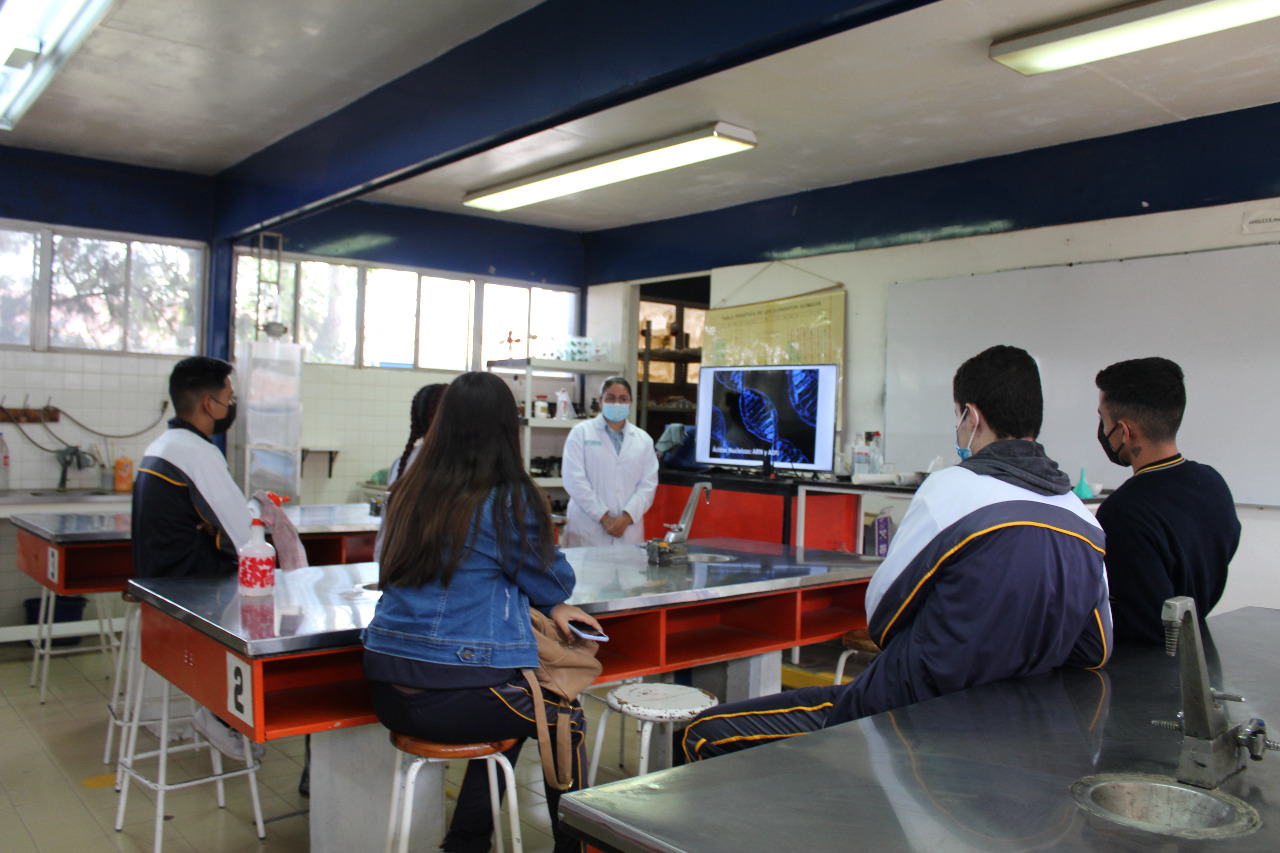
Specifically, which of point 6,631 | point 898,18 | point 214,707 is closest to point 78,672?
point 6,631

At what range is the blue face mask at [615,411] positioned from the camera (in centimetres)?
553

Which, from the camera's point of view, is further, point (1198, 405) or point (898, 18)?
point (1198, 405)

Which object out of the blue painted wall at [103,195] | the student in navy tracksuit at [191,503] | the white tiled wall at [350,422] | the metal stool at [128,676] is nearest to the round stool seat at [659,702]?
the student in navy tracksuit at [191,503]

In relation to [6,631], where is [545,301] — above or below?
above

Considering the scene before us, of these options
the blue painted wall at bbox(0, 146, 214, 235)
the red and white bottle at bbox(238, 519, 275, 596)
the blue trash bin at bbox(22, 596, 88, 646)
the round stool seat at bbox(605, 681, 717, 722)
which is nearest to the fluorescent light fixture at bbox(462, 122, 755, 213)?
the blue painted wall at bbox(0, 146, 214, 235)

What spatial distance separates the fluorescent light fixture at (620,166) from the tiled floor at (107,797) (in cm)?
313

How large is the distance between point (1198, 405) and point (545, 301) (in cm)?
530

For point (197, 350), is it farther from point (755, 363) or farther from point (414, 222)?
point (755, 363)

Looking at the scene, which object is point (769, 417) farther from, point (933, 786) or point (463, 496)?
point (933, 786)

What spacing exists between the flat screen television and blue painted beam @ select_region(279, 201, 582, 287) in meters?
2.24

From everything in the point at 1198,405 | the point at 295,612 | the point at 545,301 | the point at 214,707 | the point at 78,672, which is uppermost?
the point at 545,301

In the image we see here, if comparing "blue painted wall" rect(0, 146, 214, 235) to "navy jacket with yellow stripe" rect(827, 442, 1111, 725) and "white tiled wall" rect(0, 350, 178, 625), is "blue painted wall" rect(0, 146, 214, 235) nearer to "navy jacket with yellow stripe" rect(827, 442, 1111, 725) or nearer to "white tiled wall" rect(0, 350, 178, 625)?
"white tiled wall" rect(0, 350, 178, 625)

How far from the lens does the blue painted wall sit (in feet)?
20.3

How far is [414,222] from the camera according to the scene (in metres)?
7.55
